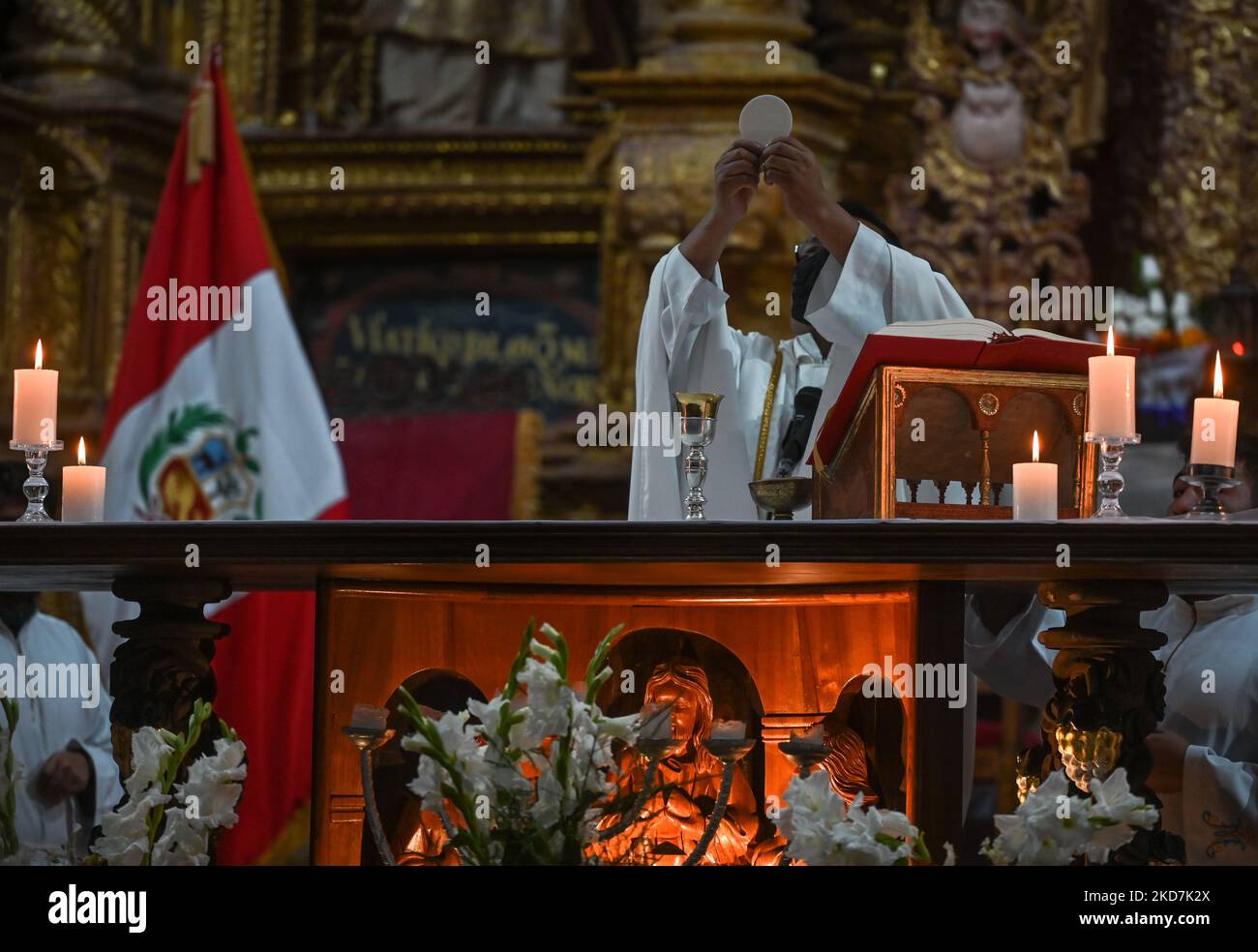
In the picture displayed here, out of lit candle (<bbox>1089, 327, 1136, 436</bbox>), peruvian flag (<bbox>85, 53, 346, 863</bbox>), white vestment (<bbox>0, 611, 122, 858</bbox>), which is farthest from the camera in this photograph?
peruvian flag (<bbox>85, 53, 346, 863</bbox>)

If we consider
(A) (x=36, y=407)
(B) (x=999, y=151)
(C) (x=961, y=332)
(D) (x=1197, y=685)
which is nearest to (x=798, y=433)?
(D) (x=1197, y=685)

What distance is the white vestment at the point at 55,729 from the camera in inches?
183

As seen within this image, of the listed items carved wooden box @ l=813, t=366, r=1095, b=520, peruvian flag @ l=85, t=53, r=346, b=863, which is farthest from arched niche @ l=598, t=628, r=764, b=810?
peruvian flag @ l=85, t=53, r=346, b=863

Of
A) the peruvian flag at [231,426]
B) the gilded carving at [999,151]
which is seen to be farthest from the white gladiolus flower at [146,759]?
the gilded carving at [999,151]

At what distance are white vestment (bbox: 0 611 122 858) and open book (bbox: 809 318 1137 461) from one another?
217 cm

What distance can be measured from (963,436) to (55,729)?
2.66 m

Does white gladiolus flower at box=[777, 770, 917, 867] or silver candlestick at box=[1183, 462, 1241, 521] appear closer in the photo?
white gladiolus flower at box=[777, 770, 917, 867]

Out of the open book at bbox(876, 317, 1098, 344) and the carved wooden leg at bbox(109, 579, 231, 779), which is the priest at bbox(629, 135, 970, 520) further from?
the carved wooden leg at bbox(109, 579, 231, 779)

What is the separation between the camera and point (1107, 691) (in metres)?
2.78

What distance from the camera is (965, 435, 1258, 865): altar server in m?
3.47

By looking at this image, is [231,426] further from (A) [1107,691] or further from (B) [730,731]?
(A) [1107,691]

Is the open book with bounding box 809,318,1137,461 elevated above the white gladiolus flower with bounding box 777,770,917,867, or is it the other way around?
the open book with bounding box 809,318,1137,461
